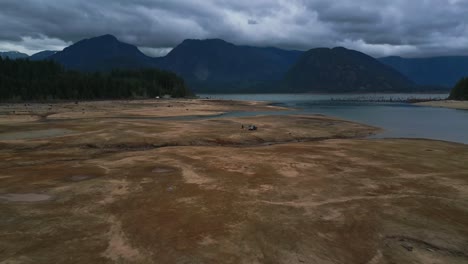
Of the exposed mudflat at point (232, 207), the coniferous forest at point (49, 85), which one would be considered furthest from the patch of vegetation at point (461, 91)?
the coniferous forest at point (49, 85)

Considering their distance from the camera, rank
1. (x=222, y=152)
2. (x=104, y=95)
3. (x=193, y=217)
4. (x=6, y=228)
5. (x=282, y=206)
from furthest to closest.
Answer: (x=104, y=95)
(x=222, y=152)
(x=282, y=206)
(x=193, y=217)
(x=6, y=228)

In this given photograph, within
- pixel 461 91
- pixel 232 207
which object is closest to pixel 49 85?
pixel 232 207

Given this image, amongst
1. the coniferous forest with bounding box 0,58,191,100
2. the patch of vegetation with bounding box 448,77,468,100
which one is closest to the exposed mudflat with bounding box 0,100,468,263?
the coniferous forest with bounding box 0,58,191,100

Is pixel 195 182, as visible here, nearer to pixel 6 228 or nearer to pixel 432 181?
pixel 6 228

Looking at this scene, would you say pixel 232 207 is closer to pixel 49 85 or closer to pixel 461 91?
pixel 49 85

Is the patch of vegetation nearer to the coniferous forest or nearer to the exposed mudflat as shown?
the exposed mudflat

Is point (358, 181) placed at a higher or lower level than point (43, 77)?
lower

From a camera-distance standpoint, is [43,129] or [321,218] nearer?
[321,218]

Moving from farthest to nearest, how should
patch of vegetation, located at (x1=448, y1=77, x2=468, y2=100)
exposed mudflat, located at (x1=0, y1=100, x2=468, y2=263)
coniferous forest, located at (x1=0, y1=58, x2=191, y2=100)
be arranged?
patch of vegetation, located at (x1=448, y1=77, x2=468, y2=100) → coniferous forest, located at (x1=0, y1=58, x2=191, y2=100) → exposed mudflat, located at (x1=0, y1=100, x2=468, y2=263)

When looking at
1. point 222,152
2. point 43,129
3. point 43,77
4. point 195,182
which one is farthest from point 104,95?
point 195,182
